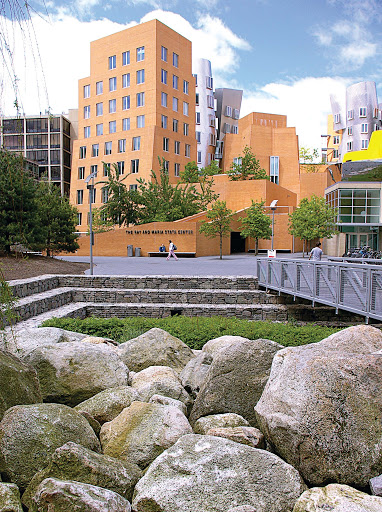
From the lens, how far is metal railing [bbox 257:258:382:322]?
29.8 feet

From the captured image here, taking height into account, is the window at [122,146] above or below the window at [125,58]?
below

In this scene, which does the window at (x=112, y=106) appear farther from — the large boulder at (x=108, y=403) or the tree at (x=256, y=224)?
the large boulder at (x=108, y=403)

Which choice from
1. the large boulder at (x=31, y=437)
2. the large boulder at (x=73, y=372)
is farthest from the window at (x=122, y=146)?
the large boulder at (x=31, y=437)

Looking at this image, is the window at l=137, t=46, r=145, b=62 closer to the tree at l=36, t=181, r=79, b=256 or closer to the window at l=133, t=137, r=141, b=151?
the window at l=133, t=137, r=141, b=151

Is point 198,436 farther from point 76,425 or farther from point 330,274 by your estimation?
point 330,274

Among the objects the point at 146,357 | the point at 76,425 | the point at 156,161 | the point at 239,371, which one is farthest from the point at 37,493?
the point at 156,161

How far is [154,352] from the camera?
23.7ft

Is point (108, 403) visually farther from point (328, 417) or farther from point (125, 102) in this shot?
point (125, 102)

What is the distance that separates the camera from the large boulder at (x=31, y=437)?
3.60 metres

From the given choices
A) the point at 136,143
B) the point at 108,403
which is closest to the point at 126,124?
the point at 136,143

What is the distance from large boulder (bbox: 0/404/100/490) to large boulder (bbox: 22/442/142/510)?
0.21 m

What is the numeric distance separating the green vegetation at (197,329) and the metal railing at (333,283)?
904 millimetres

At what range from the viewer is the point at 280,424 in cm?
388

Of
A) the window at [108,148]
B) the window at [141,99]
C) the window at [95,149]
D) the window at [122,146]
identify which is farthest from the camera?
the window at [95,149]
